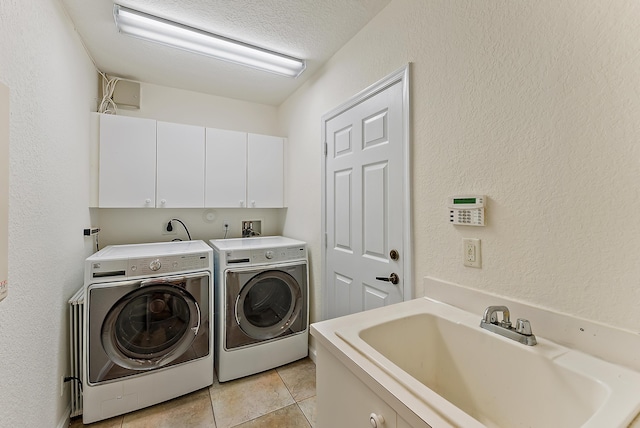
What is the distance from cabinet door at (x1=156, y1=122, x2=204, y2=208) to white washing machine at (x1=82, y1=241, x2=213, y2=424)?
534mm

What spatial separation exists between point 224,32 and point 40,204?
1495mm

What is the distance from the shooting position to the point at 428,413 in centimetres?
60

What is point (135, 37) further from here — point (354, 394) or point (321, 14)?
point (354, 394)

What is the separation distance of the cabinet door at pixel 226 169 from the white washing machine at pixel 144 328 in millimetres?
691

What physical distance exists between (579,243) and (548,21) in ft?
2.54

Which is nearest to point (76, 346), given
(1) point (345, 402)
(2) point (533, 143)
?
(1) point (345, 402)

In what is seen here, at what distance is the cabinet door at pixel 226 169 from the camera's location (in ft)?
8.44

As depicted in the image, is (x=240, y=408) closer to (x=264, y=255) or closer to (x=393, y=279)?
(x=264, y=255)

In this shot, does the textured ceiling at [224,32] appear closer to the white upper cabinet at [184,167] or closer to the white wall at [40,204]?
the white wall at [40,204]

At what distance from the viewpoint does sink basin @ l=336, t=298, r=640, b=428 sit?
0.68 metres

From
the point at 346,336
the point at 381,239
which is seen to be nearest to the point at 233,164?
the point at 381,239

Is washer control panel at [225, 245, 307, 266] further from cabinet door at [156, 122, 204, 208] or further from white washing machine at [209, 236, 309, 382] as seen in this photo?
cabinet door at [156, 122, 204, 208]

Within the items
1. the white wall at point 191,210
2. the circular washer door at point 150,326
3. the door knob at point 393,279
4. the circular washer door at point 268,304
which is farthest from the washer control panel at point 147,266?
the door knob at point 393,279

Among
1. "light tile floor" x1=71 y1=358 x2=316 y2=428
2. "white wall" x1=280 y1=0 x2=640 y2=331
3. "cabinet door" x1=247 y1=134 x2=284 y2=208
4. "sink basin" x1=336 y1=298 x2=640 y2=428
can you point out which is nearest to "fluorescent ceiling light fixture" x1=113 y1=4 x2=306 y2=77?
"cabinet door" x1=247 y1=134 x2=284 y2=208
